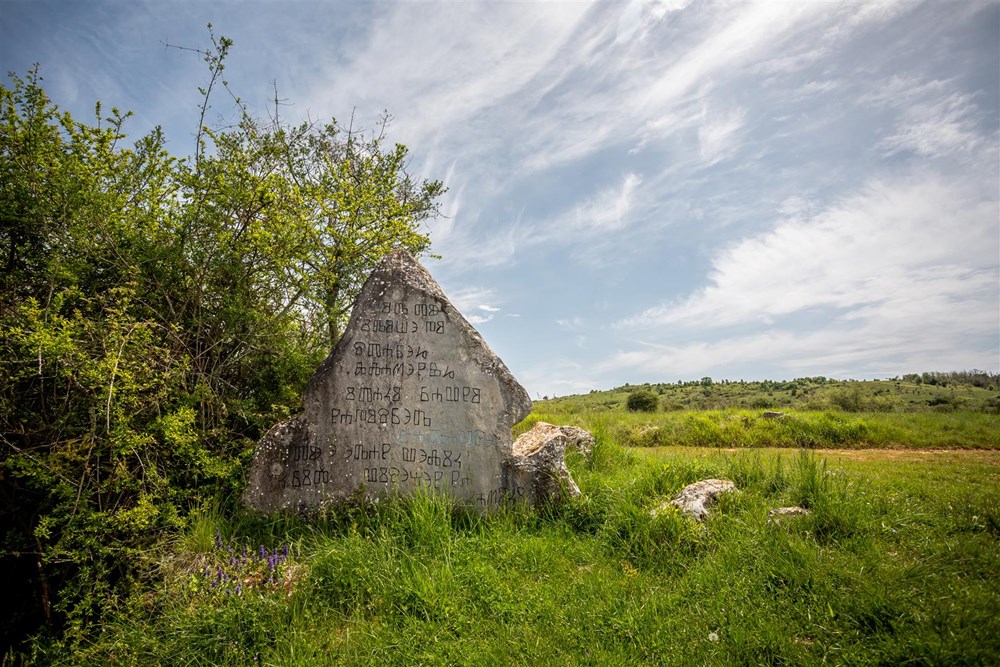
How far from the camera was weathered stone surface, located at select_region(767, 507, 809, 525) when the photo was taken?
449cm

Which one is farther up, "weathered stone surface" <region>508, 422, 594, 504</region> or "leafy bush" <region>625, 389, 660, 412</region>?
"leafy bush" <region>625, 389, 660, 412</region>

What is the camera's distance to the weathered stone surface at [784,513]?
14.7 ft

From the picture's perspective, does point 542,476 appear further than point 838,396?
No

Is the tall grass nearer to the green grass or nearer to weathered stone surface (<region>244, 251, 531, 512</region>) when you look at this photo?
weathered stone surface (<region>244, 251, 531, 512</region>)

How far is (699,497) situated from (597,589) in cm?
175

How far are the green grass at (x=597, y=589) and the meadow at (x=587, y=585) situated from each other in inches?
0.6

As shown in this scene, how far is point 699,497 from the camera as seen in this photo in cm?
493

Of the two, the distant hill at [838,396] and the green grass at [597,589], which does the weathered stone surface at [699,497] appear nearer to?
the green grass at [597,589]

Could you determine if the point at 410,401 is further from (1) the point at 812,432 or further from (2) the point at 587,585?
(1) the point at 812,432

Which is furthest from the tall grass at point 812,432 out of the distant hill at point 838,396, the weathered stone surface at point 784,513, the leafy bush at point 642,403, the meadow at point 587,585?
the leafy bush at point 642,403

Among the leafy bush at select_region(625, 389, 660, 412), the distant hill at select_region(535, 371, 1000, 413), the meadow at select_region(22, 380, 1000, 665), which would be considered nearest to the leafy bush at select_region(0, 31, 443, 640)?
the meadow at select_region(22, 380, 1000, 665)

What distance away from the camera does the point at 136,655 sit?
334 centimetres

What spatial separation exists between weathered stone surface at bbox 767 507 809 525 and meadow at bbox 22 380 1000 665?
0.32 ft

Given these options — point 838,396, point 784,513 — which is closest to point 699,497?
point 784,513
